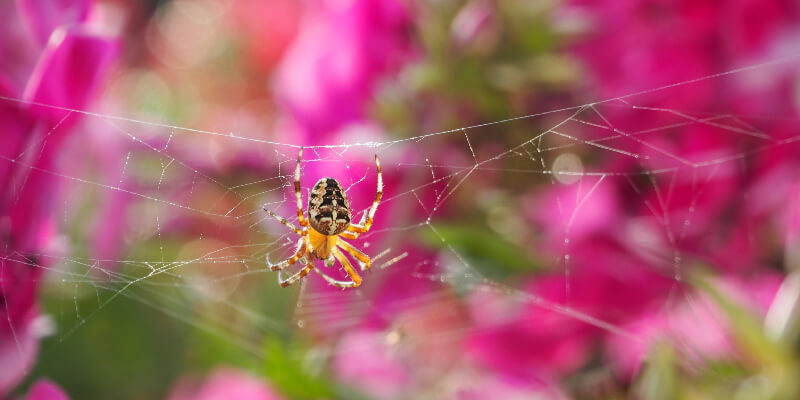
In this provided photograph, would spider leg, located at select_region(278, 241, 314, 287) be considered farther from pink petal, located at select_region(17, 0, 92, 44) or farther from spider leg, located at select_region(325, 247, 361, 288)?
pink petal, located at select_region(17, 0, 92, 44)

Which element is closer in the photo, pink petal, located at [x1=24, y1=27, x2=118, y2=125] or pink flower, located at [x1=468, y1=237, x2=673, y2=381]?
pink petal, located at [x1=24, y1=27, x2=118, y2=125]

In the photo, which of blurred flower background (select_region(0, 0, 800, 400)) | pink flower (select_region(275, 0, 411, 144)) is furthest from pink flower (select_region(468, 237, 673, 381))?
pink flower (select_region(275, 0, 411, 144))

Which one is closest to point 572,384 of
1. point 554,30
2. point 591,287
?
point 591,287

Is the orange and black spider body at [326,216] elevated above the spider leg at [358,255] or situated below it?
above

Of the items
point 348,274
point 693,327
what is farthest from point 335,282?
point 693,327

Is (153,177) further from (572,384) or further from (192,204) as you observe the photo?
(572,384)

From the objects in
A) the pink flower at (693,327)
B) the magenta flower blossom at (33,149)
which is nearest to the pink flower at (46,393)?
the magenta flower blossom at (33,149)

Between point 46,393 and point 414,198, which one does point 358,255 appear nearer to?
point 414,198

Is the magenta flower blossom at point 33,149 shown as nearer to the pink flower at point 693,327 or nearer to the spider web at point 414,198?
the spider web at point 414,198
